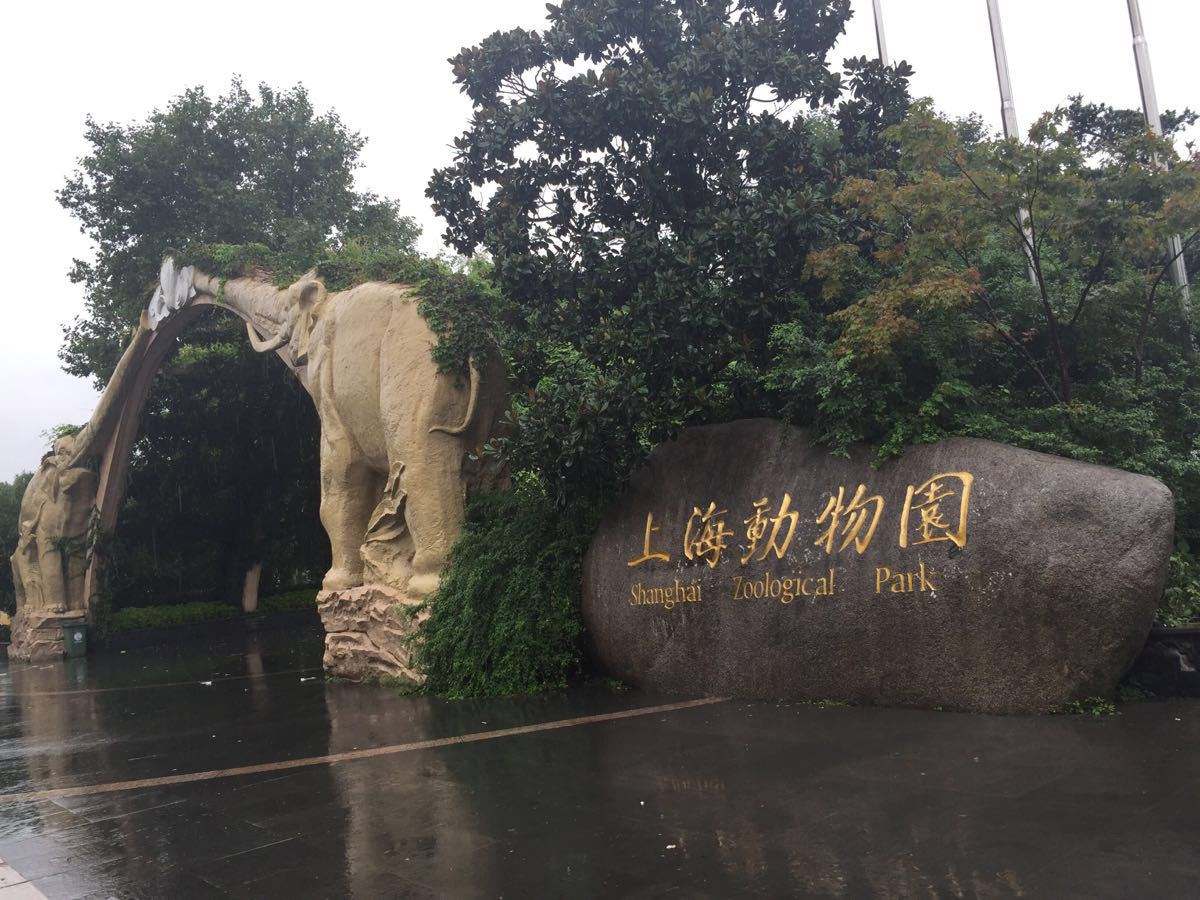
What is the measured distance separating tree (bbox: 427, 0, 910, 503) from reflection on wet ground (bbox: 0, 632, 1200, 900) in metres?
2.86

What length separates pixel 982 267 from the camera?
864 centimetres

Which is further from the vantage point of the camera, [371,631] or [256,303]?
[256,303]

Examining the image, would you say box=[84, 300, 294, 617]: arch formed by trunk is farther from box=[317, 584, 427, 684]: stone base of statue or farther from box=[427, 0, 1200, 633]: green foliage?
box=[427, 0, 1200, 633]: green foliage

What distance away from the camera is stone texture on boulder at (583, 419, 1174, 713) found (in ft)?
19.0

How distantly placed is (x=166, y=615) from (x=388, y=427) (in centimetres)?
1429

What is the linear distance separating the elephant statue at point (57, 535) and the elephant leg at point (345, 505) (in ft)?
33.2

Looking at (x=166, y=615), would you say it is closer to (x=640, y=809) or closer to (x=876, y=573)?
(x=876, y=573)

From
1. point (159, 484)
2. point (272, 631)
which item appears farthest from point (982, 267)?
point (159, 484)

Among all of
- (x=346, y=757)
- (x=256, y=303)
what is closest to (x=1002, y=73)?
A: (x=346, y=757)

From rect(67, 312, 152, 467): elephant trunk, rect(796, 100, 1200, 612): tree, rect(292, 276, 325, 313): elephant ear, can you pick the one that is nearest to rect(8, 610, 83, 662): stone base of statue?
rect(67, 312, 152, 467): elephant trunk

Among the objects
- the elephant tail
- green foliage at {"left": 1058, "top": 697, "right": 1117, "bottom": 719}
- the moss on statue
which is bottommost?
green foliage at {"left": 1058, "top": 697, "right": 1117, "bottom": 719}

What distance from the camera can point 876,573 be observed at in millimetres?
6578

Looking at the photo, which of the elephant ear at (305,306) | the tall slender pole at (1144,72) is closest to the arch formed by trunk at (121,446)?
the elephant ear at (305,306)

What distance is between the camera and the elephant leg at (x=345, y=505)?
11227 mm
